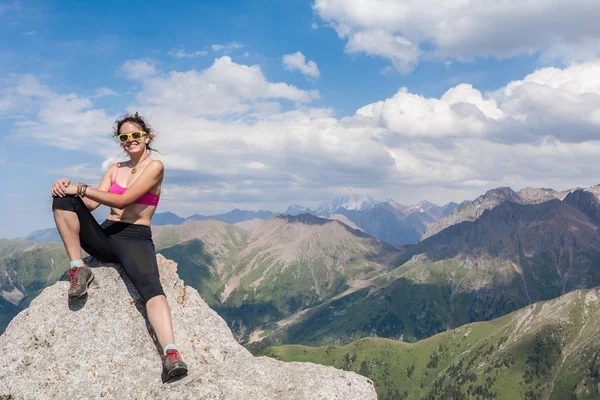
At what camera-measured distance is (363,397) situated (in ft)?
32.2

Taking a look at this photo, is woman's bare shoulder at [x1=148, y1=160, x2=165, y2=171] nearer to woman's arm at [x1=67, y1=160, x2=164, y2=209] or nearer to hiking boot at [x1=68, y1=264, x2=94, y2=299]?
woman's arm at [x1=67, y1=160, x2=164, y2=209]

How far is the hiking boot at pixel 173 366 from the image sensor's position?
31.9 feet

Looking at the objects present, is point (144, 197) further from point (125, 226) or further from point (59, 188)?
point (59, 188)

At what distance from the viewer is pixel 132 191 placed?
36.3 feet

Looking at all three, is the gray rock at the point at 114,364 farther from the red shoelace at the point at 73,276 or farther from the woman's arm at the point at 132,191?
the woman's arm at the point at 132,191

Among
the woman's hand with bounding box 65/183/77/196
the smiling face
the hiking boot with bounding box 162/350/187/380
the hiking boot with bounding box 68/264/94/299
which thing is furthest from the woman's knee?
the smiling face

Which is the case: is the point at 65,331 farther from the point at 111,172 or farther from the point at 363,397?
the point at 363,397

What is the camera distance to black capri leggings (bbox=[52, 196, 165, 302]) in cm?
1112

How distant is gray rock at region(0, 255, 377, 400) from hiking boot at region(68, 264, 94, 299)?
46 cm

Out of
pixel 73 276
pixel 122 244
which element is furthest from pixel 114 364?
pixel 122 244

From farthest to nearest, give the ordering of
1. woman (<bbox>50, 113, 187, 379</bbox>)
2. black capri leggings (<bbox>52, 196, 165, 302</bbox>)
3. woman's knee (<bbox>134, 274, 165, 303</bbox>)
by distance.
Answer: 1. black capri leggings (<bbox>52, 196, 165, 302</bbox>)
2. woman's knee (<bbox>134, 274, 165, 303</bbox>)
3. woman (<bbox>50, 113, 187, 379</bbox>)

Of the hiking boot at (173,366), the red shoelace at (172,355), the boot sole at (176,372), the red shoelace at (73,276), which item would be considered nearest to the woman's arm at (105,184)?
the red shoelace at (73,276)

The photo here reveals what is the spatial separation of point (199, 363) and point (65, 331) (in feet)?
12.3

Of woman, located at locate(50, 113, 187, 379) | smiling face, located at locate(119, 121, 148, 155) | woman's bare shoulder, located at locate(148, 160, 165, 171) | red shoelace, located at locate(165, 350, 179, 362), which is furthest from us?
smiling face, located at locate(119, 121, 148, 155)
